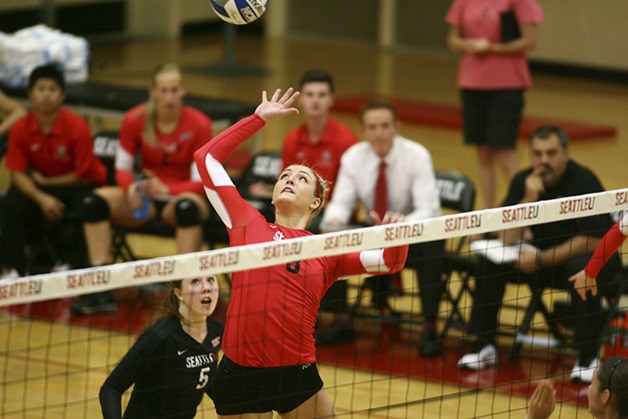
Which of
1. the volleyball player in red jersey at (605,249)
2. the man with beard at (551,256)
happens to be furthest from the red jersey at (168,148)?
the volleyball player in red jersey at (605,249)

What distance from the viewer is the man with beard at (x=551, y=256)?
721 cm

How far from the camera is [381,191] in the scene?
26.4ft

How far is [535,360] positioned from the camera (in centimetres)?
755

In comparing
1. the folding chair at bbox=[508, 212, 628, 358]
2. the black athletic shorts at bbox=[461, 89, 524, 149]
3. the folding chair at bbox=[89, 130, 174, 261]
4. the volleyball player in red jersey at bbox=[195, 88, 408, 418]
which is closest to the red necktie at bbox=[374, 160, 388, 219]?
the folding chair at bbox=[508, 212, 628, 358]

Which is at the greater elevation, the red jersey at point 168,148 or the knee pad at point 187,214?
the red jersey at point 168,148

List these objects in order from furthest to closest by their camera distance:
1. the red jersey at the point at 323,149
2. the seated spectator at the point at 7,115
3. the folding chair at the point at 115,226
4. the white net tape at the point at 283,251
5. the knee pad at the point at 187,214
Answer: the seated spectator at the point at 7,115 → the folding chair at the point at 115,226 → the red jersey at the point at 323,149 → the knee pad at the point at 187,214 → the white net tape at the point at 283,251

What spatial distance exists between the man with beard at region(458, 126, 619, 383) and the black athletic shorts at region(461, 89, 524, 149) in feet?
6.57

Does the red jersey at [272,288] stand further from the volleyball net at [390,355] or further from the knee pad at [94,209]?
the knee pad at [94,209]

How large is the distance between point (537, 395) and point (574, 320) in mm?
3105

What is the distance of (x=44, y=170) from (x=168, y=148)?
1.00 m

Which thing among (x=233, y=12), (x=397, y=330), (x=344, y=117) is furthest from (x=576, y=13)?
(x=233, y=12)

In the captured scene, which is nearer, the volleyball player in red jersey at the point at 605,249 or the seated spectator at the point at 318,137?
the volleyball player in red jersey at the point at 605,249

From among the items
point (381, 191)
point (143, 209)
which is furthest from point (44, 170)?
point (381, 191)

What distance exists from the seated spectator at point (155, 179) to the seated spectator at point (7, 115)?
1252 millimetres
